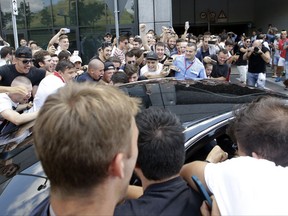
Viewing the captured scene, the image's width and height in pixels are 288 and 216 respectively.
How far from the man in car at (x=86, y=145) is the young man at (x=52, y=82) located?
93.9 inches

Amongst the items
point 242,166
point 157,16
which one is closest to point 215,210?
point 242,166

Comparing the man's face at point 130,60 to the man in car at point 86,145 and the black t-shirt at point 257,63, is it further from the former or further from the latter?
the man in car at point 86,145

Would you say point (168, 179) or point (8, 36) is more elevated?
point (8, 36)

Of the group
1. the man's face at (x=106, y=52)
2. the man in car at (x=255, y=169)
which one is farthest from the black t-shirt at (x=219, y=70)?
the man in car at (x=255, y=169)

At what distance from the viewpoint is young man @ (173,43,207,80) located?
17.7ft

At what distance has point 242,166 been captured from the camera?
52.7 inches

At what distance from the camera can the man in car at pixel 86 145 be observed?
36.5 inches

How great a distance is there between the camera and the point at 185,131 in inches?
77.6

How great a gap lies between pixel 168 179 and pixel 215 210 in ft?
0.72

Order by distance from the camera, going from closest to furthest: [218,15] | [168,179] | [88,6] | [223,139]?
1. [168,179]
2. [223,139]
3. [88,6]
4. [218,15]

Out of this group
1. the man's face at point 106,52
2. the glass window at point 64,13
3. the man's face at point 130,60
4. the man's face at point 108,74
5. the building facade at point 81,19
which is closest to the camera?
the man's face at point 108,74

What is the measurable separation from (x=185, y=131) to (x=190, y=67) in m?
3.59

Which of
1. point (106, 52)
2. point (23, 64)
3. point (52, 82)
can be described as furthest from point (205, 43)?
point (52, 82)

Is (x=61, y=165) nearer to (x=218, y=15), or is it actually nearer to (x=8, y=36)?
(x=8, y=36)
